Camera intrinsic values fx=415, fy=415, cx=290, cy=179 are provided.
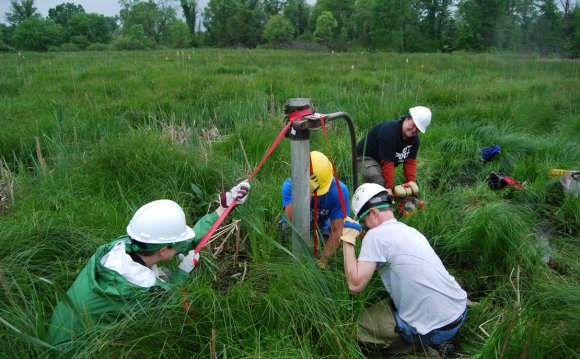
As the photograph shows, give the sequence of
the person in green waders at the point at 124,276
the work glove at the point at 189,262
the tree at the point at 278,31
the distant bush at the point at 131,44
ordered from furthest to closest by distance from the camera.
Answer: the tree at the point at 278,31 → the distant bush at the point at 131,44 → the work glove at the point at 189,262 → the person in green waders at the point at 124,276

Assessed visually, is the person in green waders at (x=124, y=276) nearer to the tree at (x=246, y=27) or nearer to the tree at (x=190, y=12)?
the tree at (x=246, y=27)

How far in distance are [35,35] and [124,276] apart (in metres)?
61.8

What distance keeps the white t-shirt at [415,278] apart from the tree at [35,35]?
2317 inches

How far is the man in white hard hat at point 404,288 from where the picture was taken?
2.10m

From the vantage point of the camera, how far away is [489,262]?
2.81 metres

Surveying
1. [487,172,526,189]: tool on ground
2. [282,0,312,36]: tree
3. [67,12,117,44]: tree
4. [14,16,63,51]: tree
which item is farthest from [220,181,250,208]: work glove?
[67,12,117,44]: tree

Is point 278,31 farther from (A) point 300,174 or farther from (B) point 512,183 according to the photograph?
(A) point 300,174

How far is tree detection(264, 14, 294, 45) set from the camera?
5116 cm

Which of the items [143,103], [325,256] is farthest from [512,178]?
[143,103]

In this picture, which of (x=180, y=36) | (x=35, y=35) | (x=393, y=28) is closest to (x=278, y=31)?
(x=393, y=28)

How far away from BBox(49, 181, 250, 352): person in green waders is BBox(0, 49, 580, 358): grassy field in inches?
3.1

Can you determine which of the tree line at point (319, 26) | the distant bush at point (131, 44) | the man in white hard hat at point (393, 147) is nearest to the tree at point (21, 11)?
the tree line at point (319, 26)

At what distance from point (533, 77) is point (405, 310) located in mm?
10676

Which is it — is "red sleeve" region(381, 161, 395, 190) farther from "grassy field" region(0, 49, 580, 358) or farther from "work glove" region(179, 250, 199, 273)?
"work glove" region(179, 250, 199, 273)
